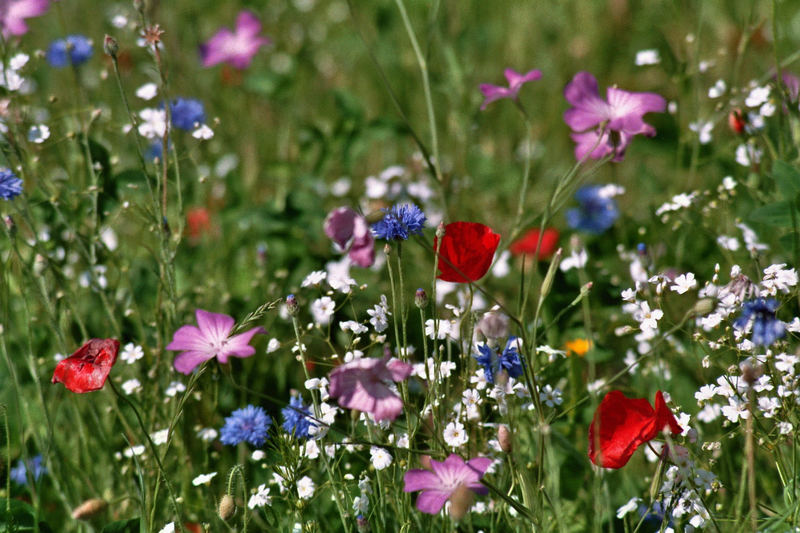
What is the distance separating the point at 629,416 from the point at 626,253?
0.88 m

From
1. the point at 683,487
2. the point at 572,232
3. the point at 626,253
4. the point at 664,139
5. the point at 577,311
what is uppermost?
the point at 664,139

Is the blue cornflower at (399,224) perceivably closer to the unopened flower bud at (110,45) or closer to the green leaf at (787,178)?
the unopened flower bud at (110,45)

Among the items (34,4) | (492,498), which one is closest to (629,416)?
(492,498)

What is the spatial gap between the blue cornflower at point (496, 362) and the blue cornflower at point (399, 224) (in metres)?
0.21

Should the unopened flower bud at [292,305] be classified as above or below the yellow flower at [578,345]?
below

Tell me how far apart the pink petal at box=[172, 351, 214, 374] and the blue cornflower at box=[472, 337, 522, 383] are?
399 mm

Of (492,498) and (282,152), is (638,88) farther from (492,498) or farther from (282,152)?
(492,498)

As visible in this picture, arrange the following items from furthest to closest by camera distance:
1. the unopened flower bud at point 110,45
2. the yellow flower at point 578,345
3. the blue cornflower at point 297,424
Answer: the yellow flower at point 578,345 → the unopened flower bud at point 110,45 → the blue cornflower at point 297,424

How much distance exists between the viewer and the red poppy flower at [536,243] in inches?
95.8

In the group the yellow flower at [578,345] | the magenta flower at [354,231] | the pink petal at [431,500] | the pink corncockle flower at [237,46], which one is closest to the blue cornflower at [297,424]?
the pink petal at [431,500]

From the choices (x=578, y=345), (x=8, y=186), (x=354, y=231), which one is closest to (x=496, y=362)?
(x=354, y=231)

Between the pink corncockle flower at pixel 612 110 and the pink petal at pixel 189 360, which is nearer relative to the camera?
the pink petal at pixel 189 360

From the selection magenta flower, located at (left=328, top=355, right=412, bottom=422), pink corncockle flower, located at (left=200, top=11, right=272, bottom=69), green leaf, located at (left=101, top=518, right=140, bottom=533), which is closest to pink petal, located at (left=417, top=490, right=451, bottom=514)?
magenta flower, located at (left=328, top=355, right=412, bottom=422)

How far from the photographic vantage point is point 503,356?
1339mm
